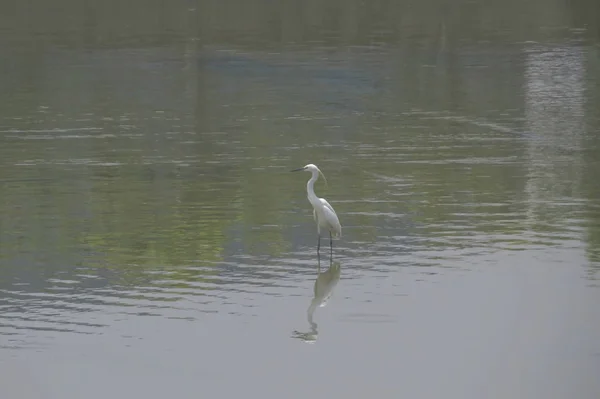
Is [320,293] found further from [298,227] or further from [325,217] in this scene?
[298,227]

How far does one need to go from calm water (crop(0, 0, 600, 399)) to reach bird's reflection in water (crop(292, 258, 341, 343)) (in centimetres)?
5

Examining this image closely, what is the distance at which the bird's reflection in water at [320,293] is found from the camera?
1571cm

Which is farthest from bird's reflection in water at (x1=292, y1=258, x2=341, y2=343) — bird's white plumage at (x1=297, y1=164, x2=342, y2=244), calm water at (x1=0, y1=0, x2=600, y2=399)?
bird's white plumage at (x1=297, y1=164, x2=342, y2=244)

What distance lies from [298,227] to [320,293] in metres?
3.66

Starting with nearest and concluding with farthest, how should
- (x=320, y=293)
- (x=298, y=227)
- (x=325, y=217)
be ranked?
(x=320, y=293)
(x=325, y=217)
(x=298, y=227)

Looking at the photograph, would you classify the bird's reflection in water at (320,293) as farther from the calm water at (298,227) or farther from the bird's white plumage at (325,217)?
the bird's white plumage at (325,217)

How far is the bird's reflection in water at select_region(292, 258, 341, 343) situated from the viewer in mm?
15711

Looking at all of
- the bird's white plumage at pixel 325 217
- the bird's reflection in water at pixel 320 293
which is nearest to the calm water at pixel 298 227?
the bird's reflection in water at pixel 320 293

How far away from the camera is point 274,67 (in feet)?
139

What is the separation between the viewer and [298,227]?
2108cm

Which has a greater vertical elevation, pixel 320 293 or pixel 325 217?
pixel 325 217

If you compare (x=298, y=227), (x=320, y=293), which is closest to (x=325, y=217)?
(x=320, y=293)

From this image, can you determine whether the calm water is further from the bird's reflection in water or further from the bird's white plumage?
the bird's white plumage

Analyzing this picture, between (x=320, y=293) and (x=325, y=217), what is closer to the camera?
(x=320, y=293)
